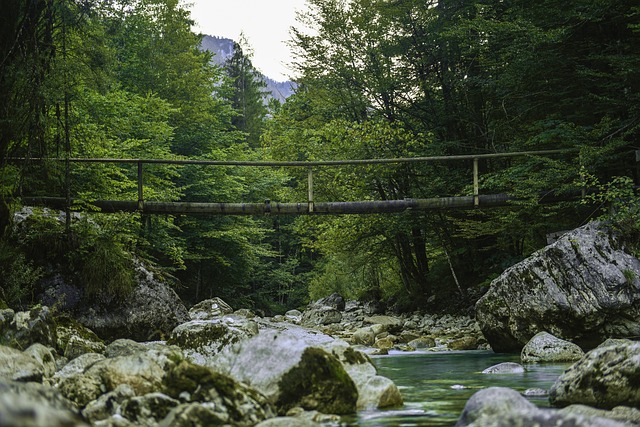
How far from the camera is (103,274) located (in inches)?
337

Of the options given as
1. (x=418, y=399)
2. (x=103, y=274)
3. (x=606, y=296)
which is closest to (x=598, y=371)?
(x=418, y=399)

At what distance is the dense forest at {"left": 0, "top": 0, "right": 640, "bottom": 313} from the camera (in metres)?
8.28

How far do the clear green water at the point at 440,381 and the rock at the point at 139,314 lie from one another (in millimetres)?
3008

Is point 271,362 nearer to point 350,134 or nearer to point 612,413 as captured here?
point 612,413

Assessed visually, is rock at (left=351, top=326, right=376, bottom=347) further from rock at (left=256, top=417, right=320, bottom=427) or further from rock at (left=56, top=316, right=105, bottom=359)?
rock at (left=256, top=417, right=320, bottom=427)

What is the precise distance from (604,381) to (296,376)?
85.5 inches

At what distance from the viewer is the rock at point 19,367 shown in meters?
3.99

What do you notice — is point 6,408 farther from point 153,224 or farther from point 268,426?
point 153,224

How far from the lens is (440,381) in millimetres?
6062

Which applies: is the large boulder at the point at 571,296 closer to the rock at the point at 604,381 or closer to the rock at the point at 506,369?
the rock at the point at 506,369

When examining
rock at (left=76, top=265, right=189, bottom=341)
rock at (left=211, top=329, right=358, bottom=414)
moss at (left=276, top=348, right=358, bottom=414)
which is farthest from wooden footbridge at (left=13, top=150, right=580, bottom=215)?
moss at (left=276, top=348, right=358, bottom=414)

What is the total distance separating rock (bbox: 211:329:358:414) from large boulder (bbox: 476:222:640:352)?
4724 millimetres

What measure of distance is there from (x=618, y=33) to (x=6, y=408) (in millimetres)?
11284

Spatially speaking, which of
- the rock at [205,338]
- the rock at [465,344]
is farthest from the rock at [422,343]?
the rock at [205,338]
